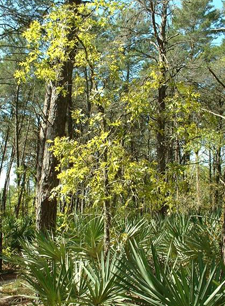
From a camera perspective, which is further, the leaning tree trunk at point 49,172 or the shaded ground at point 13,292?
the leaning tree trunk at point 49,172

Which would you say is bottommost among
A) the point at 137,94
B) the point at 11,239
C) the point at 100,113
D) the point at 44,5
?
the point at 11,239

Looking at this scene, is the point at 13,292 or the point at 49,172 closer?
the point at 49,172

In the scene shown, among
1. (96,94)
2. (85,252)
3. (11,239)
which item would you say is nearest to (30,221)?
(11,239)

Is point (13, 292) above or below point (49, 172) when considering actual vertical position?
below

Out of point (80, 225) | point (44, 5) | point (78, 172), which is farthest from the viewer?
point (44, 5)

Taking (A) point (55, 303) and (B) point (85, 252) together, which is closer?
(A) point (55, 303)

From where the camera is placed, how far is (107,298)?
379 centimetres

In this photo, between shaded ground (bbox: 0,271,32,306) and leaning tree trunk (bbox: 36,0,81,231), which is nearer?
shaded ground (bbox: 0,271,32,306)

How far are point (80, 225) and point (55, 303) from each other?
9.23 feet

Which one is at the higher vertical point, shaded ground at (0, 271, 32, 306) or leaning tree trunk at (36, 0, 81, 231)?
leaning tree trunk at (36, 0, 81, 231)

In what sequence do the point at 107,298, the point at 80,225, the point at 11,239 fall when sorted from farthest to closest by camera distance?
the point at 11,239 → the point at 80,225 → the point at 107,298

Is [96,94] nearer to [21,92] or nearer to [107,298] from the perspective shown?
[107,298]

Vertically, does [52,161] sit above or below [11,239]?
above

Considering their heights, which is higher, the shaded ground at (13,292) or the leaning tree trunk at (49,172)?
the leaning tree trunk at (49,172)
